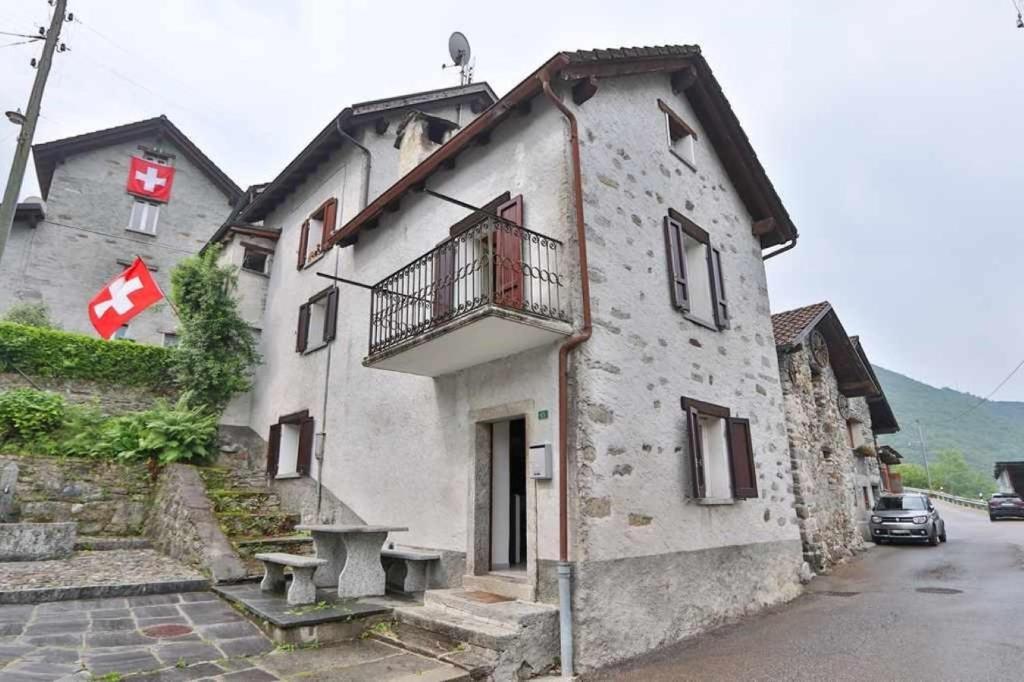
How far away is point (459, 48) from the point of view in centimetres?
1370

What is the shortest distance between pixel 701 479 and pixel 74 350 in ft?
44.6

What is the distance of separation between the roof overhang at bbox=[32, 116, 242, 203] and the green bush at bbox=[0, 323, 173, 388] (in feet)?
26.8

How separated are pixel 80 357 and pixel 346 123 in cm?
810

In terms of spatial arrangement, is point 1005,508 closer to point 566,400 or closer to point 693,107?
point 693,107

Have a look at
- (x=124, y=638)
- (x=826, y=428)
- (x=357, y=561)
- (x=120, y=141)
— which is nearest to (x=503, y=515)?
(x=357, y=561)

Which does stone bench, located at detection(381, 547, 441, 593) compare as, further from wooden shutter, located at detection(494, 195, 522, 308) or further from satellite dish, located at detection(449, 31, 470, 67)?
satellite dish, located at detection(449, 31, 470, 67)

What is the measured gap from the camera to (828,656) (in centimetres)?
541

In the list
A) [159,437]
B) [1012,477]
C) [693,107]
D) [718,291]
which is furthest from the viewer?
[1012,477]

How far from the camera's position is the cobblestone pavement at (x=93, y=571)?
264 inches

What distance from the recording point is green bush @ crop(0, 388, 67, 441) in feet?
33.6

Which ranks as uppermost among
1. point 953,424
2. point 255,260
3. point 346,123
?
point 953,424

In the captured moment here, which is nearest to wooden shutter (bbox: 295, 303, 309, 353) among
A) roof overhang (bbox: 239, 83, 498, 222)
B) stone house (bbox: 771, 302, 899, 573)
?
roof overhang (bbox: 239, 83, 498, 222)

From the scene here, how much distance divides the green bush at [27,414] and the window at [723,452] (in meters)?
11.6

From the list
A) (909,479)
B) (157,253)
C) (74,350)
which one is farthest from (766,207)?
(909,479)
